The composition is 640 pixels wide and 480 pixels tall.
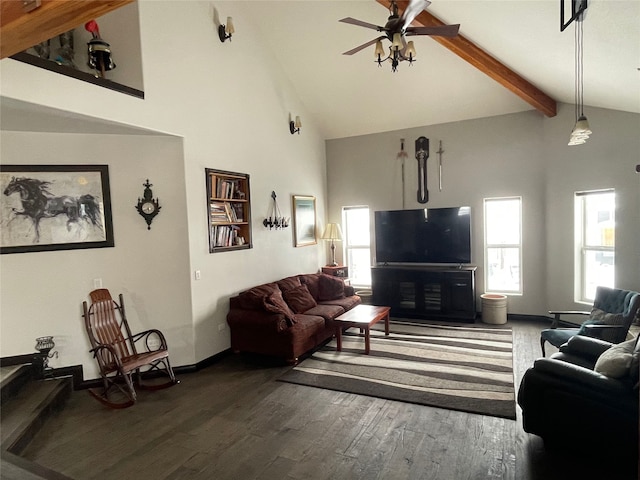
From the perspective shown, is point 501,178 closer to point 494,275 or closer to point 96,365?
point 494,275

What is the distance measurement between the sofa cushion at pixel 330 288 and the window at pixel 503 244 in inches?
96.6

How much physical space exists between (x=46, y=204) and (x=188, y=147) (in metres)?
1.49

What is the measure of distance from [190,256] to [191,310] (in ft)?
2.03

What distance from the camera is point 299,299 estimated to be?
16.7 ft

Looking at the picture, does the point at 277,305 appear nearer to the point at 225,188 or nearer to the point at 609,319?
the point at 225,188

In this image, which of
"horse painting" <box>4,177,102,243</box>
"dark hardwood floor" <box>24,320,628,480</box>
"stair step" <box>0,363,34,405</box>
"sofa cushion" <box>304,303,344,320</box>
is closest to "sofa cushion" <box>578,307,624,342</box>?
"dark hardwood floor" <box>24,320,628,480</box>

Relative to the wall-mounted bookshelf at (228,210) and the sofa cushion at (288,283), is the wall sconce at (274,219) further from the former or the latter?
the sofa cushion at (288,283)

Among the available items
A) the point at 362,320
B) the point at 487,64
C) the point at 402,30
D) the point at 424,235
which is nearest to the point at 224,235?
the point at 362,320

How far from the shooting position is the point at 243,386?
3.72 meters

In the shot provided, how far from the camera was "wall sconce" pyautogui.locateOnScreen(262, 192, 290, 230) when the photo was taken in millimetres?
5359

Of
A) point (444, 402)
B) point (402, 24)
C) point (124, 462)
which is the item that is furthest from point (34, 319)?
point (402, 24)

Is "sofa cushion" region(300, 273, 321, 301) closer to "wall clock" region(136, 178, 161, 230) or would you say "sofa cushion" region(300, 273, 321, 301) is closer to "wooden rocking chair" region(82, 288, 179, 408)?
"wooden rocking chair" region(82, 288, 179, 408)

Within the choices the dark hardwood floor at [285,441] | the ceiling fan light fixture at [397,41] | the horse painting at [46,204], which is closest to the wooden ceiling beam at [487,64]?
the ceiling fan light fixture at [397,41]

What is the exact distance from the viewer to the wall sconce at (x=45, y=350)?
344cm
